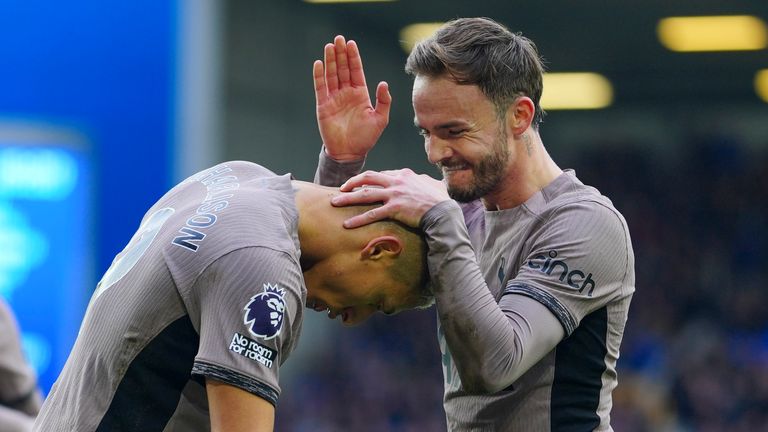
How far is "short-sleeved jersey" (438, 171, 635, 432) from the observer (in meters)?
2.89

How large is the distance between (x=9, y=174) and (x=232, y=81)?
4.00 m

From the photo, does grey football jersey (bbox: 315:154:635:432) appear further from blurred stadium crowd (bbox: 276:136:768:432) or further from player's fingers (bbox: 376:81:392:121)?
blurred stadium crowd (bbox: 276:136:768:432)

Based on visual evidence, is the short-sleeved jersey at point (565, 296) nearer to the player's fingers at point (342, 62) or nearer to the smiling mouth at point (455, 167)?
the smiling mouth at point (455, 167)

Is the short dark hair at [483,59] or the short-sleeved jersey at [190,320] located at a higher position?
the short dark hair at [483,59]

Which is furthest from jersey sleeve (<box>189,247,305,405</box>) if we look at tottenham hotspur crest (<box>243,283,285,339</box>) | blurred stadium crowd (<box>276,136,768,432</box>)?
blurred stadium crowd (<box>276,136,768,432</box>)

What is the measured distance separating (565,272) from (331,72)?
0.83m

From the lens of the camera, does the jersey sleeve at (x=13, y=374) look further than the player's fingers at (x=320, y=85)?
Yes

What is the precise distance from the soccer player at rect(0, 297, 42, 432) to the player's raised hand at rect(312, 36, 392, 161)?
4.20ft

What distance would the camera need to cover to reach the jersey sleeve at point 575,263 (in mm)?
2863

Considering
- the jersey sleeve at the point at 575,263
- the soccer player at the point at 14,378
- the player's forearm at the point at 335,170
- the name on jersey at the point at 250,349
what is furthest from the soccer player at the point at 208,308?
the soccer player at the point at 14,378

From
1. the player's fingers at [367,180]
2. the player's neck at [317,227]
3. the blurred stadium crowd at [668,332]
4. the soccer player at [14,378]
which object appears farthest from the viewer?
the blurred stadium crowd at [668,332]

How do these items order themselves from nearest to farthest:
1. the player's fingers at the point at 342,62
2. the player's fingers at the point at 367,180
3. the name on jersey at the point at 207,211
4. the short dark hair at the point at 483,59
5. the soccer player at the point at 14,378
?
1. the name on jersey at the point at 207,211
2. the player's fingers at the point at 367,180
3. the short dark hair at the point at 483,59
4. the player's fingers at the point at 342,62
5. the soccer player at the point at 14,378

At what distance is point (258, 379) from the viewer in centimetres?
224

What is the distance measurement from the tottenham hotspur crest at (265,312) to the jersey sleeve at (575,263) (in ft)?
2.48
